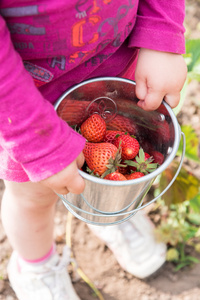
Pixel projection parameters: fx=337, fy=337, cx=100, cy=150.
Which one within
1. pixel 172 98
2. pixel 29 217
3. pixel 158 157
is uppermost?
pixel 172 98

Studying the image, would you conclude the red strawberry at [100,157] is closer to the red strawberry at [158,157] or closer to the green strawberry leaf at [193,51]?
the red strawberry at [158,157]

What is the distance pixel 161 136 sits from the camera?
2.78ft

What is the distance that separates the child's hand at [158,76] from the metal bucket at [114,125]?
0.03m

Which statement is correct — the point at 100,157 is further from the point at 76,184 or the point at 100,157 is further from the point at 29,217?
the point at 29,217

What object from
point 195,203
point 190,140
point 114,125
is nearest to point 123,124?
point 114,125

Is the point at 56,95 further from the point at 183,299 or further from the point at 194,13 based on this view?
the point at 194,13

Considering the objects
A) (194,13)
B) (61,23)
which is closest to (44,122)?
(61,23)

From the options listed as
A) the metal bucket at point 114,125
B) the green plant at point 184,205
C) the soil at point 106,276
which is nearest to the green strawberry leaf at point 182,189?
the green plant at point 184,205

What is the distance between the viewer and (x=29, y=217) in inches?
37.8

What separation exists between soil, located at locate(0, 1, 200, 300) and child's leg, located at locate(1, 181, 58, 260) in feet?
0.67

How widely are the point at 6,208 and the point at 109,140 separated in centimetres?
38

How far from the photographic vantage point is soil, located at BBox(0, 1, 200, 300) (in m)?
1.23

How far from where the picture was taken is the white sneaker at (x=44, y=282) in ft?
3.80

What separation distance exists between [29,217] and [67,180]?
38cm
